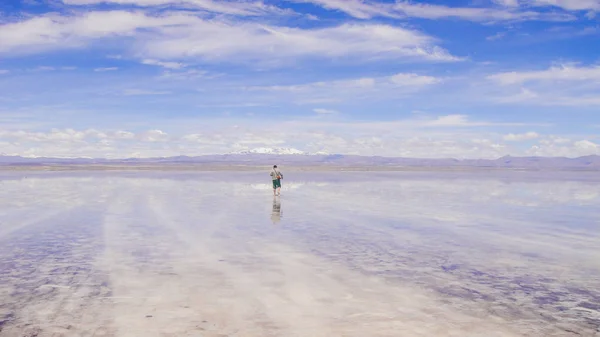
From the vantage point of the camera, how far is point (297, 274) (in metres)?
10.9

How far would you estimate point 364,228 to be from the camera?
17.8 metres

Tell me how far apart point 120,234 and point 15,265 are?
4593 mm

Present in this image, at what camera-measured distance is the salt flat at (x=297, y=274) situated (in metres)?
7.71

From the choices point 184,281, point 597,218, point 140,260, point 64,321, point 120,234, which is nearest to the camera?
point 64,321

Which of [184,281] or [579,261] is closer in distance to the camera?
[184,281]

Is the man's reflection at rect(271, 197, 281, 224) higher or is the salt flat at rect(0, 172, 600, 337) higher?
the man's reflection at rect(271, 197, 281, 224)

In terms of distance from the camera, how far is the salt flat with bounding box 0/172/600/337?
Answer: 25.3 ft

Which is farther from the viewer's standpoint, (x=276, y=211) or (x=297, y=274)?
(x=276, y=211)

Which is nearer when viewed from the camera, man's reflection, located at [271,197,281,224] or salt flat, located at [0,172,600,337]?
salt flat, located at [0,172,600,337]

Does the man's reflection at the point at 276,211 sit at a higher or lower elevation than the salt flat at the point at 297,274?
higher

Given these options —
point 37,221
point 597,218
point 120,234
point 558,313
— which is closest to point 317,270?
point 558,313

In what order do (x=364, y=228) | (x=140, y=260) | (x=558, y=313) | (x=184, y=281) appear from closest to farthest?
1. (x=558, y=313)
2. (x=184, y=281)
3. (x=140, y=260)
4. (x=364, y=228)

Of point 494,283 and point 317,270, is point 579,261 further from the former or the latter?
point 317,270

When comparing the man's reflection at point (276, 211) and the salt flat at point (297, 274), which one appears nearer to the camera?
the salt flat at point (297, 274)
